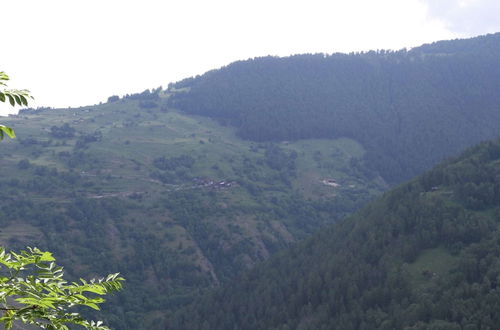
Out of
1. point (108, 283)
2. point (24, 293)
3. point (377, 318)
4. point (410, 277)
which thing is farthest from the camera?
point (410, 277)

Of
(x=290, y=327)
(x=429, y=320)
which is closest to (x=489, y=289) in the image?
(x=429, y=320)

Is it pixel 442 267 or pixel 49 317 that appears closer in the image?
pixel 49 317

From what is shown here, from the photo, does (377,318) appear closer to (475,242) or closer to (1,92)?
(475,242)

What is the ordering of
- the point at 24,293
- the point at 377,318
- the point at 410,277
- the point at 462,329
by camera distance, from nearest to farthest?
the point at 24,293
the point at 462,329
the point at 377,318
the point at 410,277

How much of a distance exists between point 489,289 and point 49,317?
158 meters

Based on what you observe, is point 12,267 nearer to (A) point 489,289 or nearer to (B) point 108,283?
(B) point 108,283

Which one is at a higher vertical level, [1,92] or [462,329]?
[1,92]

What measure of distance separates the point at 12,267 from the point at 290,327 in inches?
7309

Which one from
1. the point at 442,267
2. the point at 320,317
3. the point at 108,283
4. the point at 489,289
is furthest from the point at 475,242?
the point at 108,283

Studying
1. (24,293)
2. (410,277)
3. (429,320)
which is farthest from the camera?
(410,277)

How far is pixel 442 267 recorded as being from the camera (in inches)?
7357

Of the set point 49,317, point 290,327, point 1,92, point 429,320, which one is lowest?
point 290,327

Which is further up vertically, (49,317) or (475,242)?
(49,317)

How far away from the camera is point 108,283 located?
16047 millimetres
